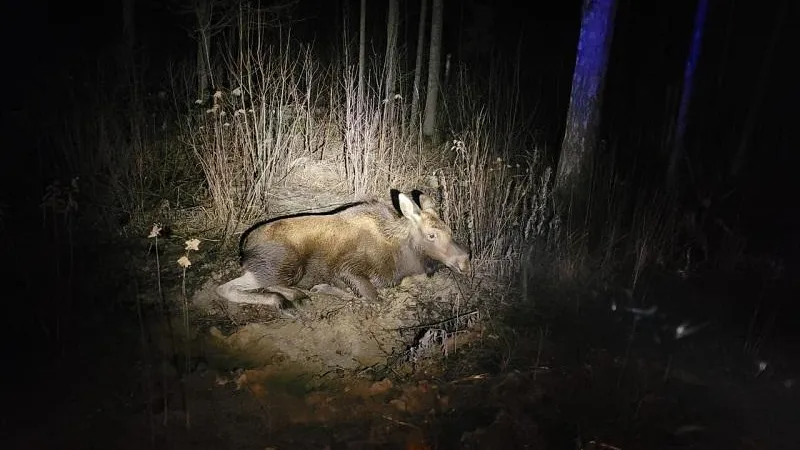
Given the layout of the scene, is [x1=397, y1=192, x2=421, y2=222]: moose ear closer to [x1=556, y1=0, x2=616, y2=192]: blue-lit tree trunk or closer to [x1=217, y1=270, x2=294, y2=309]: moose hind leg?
[x1=217, y1=270, x2=294, y2=309]: moose hind leg

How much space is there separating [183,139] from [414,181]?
251cm

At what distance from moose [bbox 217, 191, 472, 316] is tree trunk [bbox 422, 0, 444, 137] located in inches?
150

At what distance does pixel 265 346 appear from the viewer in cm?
391

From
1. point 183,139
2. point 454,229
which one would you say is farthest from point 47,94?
point 454,229

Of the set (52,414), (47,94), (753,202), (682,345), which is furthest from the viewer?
(47,94)

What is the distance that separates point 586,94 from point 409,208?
1842 millimetres

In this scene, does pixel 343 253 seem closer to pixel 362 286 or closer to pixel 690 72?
pixel 362 286

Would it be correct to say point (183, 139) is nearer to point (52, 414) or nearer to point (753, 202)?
point (52, 414)

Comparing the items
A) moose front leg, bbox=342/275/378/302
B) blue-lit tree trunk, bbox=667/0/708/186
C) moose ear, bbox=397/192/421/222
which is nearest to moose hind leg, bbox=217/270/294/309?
moose front leg, bbox=342/275/378/302

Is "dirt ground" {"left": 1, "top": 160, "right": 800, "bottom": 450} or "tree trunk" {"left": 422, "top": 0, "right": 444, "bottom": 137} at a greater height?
"tree trunk" {"left": 422, "top": 0, "right": 444, "bottom": 137}

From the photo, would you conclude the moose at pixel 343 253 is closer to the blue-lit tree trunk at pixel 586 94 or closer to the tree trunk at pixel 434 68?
the blue-lit tree trunk at pixel 586 94

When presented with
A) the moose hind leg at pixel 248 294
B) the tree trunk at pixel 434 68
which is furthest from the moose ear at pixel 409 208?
the tree trunk at pixel 434 68

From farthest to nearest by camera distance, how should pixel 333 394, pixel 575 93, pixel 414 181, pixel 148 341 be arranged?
1. pixel 414 181
2. pixel 575 93
3. pixel 148 341
4. pixel 333 394

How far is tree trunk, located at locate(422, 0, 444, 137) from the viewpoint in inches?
322
